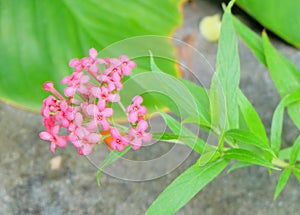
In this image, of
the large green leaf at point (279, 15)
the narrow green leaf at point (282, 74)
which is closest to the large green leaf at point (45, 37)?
the large green leaf at point (279, 15)

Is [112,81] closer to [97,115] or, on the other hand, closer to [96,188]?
[97,115]

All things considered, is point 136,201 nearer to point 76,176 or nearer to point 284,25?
point 76,176

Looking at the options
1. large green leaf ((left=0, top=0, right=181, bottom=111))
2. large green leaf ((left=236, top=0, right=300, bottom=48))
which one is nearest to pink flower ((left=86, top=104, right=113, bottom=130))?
large green leaf ((left=0, top=0, right=181, bottom=111))

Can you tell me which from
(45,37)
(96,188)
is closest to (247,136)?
(96,188)

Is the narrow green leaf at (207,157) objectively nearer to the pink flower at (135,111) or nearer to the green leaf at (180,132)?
the green leaf at (180,132)

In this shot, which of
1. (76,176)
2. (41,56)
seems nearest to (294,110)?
(76,176)

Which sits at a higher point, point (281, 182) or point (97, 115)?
point (97, 115)
